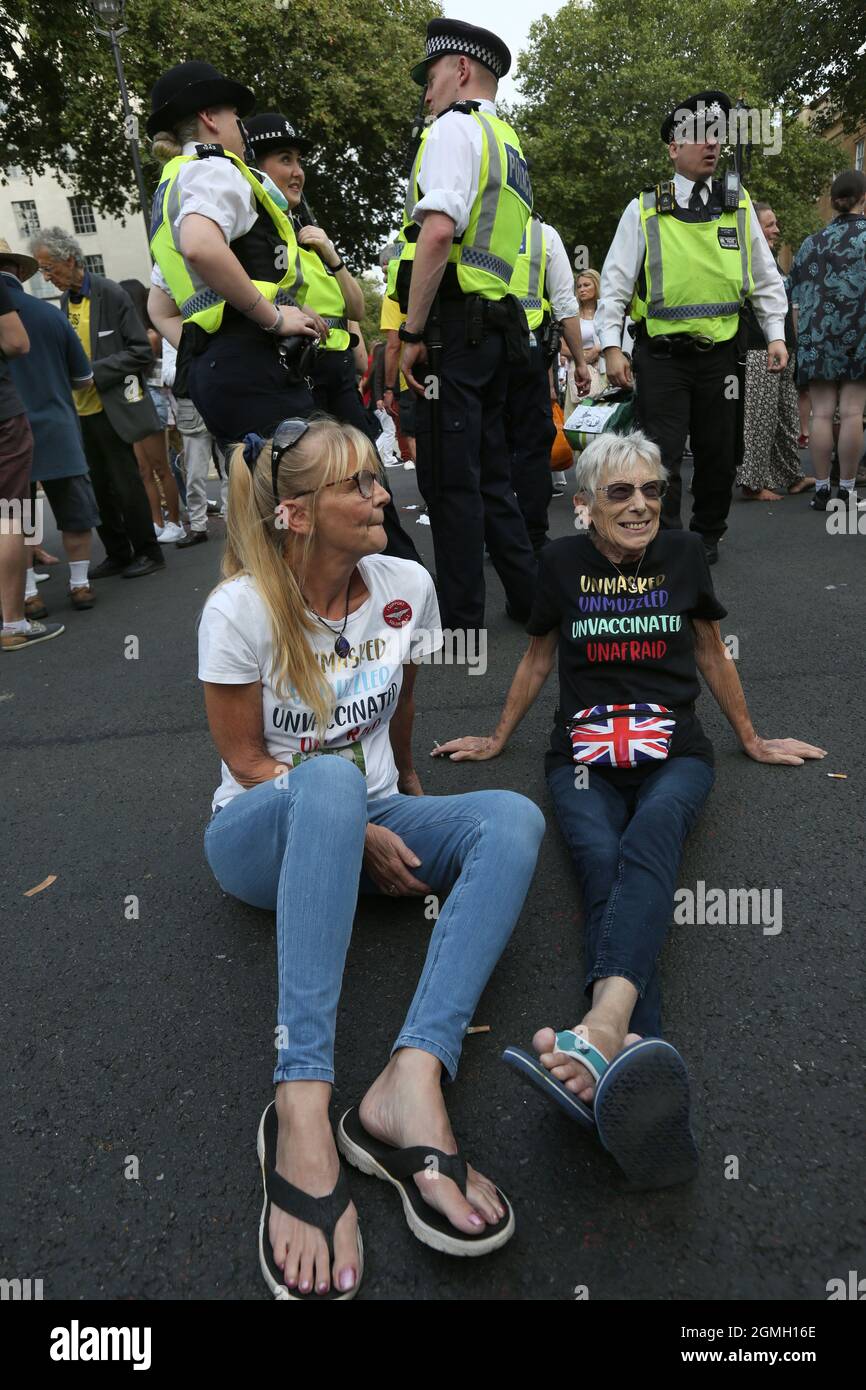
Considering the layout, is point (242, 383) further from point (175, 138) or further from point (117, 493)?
point (117, 493)

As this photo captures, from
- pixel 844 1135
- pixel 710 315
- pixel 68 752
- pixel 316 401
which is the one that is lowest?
pixel 844 1135

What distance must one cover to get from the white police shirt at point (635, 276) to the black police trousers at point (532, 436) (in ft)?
1.43

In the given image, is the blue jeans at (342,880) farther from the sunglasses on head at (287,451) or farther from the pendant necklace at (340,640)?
the sunglasses on head at (287,451)

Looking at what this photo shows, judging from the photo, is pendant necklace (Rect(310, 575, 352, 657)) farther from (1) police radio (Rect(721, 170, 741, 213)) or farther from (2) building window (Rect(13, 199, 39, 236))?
(2) building window (Rect(13, 199, 39, 236))

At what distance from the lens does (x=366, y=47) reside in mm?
20453

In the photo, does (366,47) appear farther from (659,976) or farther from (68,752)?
A: (659,976)

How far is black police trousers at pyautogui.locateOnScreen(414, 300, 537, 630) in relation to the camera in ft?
12.8

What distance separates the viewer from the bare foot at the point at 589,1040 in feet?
5.41

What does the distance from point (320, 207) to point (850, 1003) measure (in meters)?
24.3

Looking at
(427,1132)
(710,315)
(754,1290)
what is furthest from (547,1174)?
(710,315)

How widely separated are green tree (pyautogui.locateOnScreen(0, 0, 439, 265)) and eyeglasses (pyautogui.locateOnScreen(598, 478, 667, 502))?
627 inches

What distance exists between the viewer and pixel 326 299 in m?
3.99

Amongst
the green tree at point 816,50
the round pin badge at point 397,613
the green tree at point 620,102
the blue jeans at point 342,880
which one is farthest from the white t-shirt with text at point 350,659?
the green tree at point 620,102
